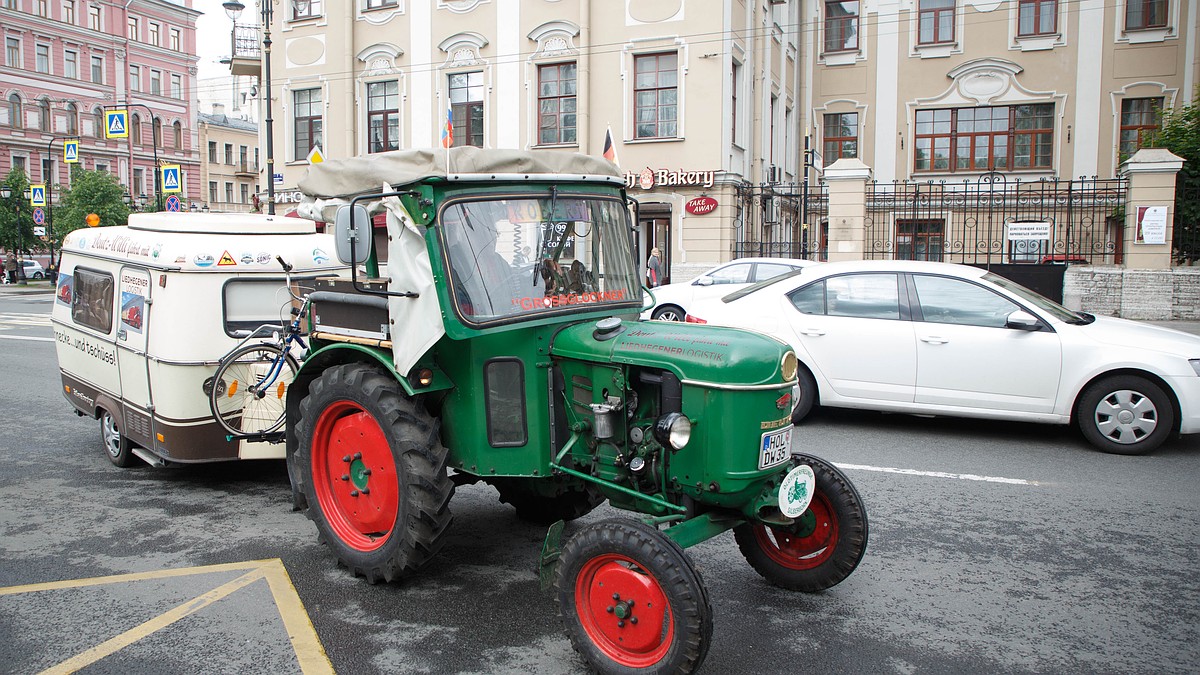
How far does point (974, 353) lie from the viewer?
8438 mm

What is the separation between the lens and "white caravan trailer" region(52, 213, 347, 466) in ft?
22.1

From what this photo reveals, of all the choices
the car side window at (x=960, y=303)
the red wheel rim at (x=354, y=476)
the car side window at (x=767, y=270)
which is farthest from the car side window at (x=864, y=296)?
the car side window at (x=767, y=270)

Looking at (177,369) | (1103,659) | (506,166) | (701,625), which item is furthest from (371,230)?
(1103,659)

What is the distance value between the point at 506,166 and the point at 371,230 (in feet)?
2.51

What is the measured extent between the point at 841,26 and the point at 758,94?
801cm

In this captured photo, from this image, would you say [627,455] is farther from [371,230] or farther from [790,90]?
[790,90]

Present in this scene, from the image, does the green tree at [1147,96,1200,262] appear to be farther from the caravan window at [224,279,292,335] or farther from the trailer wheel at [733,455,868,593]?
the caravan window at [224,279,292,335]

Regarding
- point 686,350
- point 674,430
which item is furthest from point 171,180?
point 674,430

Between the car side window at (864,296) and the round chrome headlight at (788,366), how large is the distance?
5.04 meters

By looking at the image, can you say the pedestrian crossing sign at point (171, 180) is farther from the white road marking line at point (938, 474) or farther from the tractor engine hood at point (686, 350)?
the tractor engine hood at point (686, 350)

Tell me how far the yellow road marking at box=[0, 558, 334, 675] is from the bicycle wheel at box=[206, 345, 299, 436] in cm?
160

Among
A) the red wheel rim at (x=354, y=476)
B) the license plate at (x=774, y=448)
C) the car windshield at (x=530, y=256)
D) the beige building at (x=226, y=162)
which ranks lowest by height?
the red wheel rim at (x=354, y=476)

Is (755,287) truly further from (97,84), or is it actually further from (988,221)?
(97,84)

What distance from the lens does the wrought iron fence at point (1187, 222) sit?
18.9 meters
